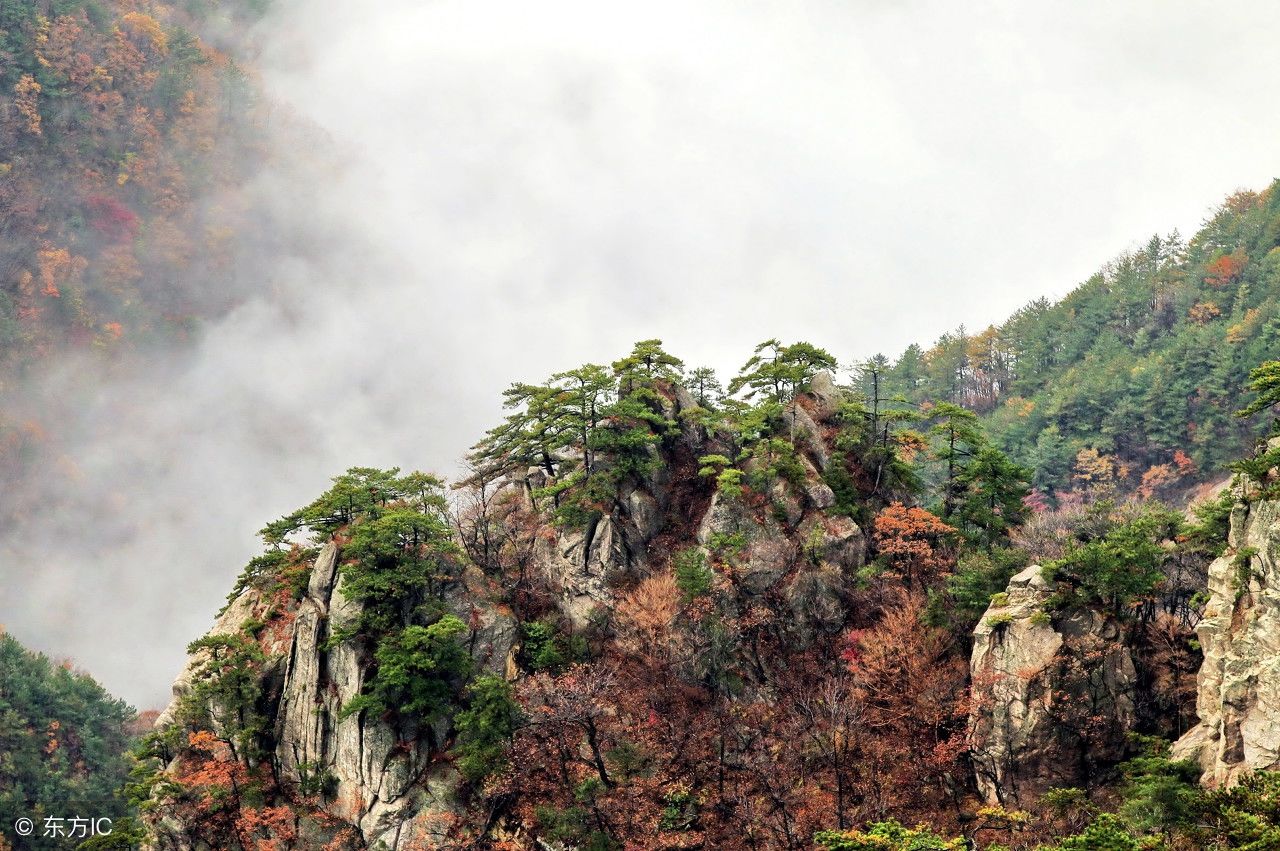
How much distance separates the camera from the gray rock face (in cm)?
2605

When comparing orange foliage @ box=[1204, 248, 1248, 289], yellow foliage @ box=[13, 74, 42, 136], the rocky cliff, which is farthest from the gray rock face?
yellow foliage @ box=[13, 74, 42, 136]

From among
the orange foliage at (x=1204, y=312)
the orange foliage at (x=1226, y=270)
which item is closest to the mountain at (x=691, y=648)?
the orange foliage at (x=1204, y=312)

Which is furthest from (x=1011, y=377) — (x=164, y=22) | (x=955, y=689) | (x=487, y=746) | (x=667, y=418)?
(x=164, y=22)

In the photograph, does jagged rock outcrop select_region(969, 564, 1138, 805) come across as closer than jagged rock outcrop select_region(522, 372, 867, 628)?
Yes

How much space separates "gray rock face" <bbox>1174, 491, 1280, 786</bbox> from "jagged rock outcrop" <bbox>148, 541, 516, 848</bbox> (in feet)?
96.2

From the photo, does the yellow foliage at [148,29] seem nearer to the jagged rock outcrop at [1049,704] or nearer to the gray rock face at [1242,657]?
the jagged rock outcrop at [1049,704]

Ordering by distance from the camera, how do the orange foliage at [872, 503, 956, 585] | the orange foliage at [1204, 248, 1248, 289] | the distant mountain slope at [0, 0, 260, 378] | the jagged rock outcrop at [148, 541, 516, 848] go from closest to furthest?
the jagged rock outcrop at [148, 541, 516, 848] < the orange foliage at [872, 503, 956, 585] < the orange foliage at [1204, 248, 1248, 289] < the distant mountain slope at [0, 0, 260, 378]

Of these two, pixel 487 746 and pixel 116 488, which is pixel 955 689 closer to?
pixel 487 746

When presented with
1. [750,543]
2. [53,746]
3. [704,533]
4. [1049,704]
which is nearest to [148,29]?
[53,746]

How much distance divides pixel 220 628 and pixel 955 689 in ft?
121

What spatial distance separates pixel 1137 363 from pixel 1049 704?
6562 cm

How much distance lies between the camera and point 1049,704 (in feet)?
115

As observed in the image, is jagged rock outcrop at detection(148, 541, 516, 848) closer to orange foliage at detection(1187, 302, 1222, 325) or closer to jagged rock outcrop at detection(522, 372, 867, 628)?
jagged rock outcrop at detection(522, 372, 867, 628)

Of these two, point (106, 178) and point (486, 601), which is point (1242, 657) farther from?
point (106, 178)
